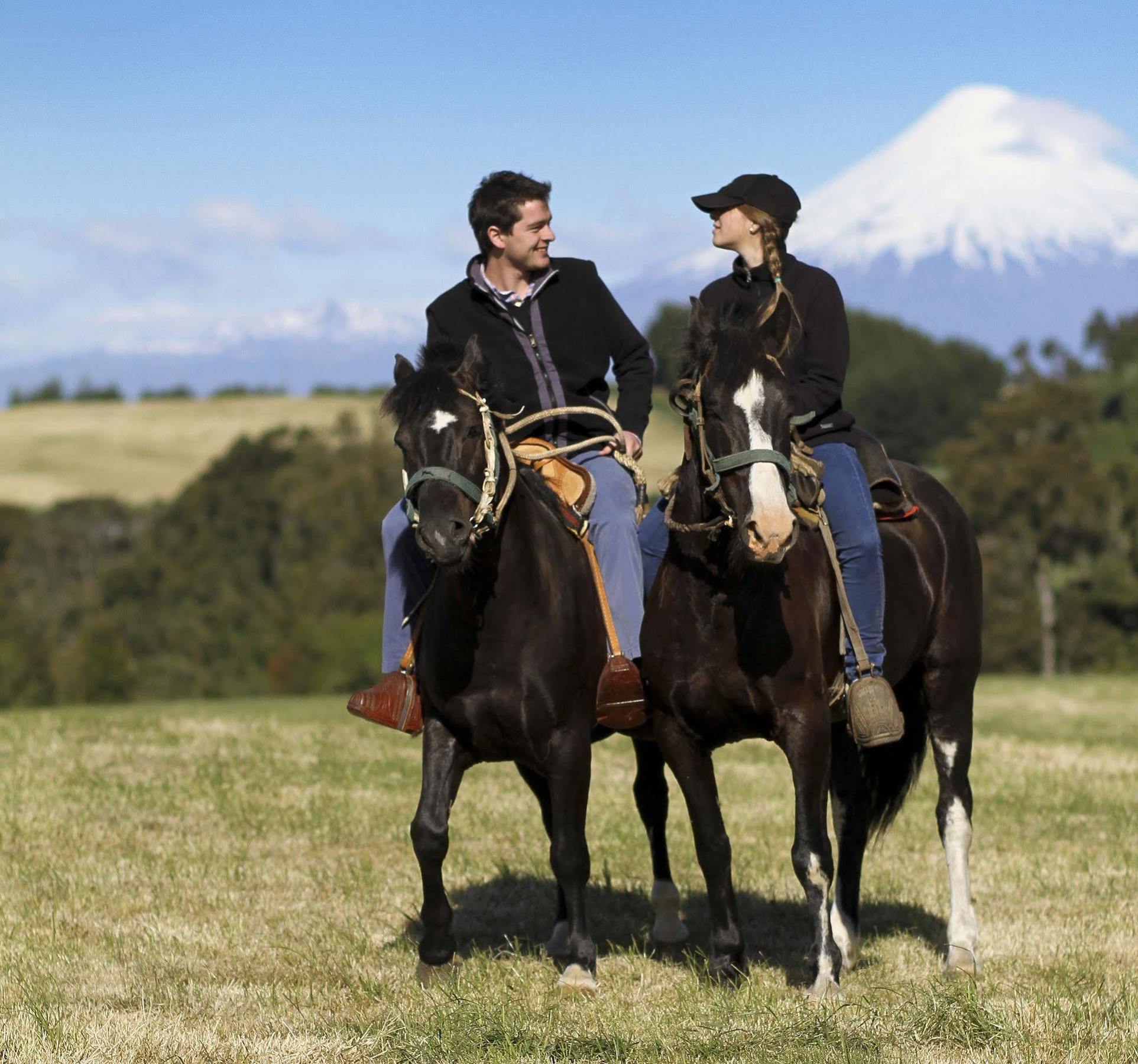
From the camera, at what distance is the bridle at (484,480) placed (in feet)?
20.0

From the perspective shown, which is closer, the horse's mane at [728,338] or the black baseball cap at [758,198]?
the horse's mane at [728,338]

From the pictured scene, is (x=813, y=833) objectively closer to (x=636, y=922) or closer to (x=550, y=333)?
(x=636, y=922)

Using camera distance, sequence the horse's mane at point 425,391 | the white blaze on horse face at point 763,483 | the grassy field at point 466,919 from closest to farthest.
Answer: the white blaze on horse face at point 763,483, the grassy field at point 466,919, the horse's mane at point 425,391

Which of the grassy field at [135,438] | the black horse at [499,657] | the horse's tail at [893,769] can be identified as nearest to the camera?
the black horse at [499,657]

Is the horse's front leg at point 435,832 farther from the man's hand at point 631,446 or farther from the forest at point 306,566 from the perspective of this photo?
the forest at point 306,566

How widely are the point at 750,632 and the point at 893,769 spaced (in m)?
2.32

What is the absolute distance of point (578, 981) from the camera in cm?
674

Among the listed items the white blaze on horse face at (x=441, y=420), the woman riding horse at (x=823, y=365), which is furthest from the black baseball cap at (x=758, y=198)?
the white blaze on horse face at (x=441, y=420)

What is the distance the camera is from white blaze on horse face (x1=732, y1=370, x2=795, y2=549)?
572 cm

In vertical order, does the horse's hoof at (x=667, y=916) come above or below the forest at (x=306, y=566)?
above

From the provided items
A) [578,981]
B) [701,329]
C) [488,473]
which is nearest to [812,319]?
[701,329]

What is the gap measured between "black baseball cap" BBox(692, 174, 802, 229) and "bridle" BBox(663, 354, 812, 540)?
1026 mm

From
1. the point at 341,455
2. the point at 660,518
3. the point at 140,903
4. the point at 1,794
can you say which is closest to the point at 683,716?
the point at 660,518

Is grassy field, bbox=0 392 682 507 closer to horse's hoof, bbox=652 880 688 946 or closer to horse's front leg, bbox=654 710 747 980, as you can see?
horse's hoof, bbox=652 880 688 946
